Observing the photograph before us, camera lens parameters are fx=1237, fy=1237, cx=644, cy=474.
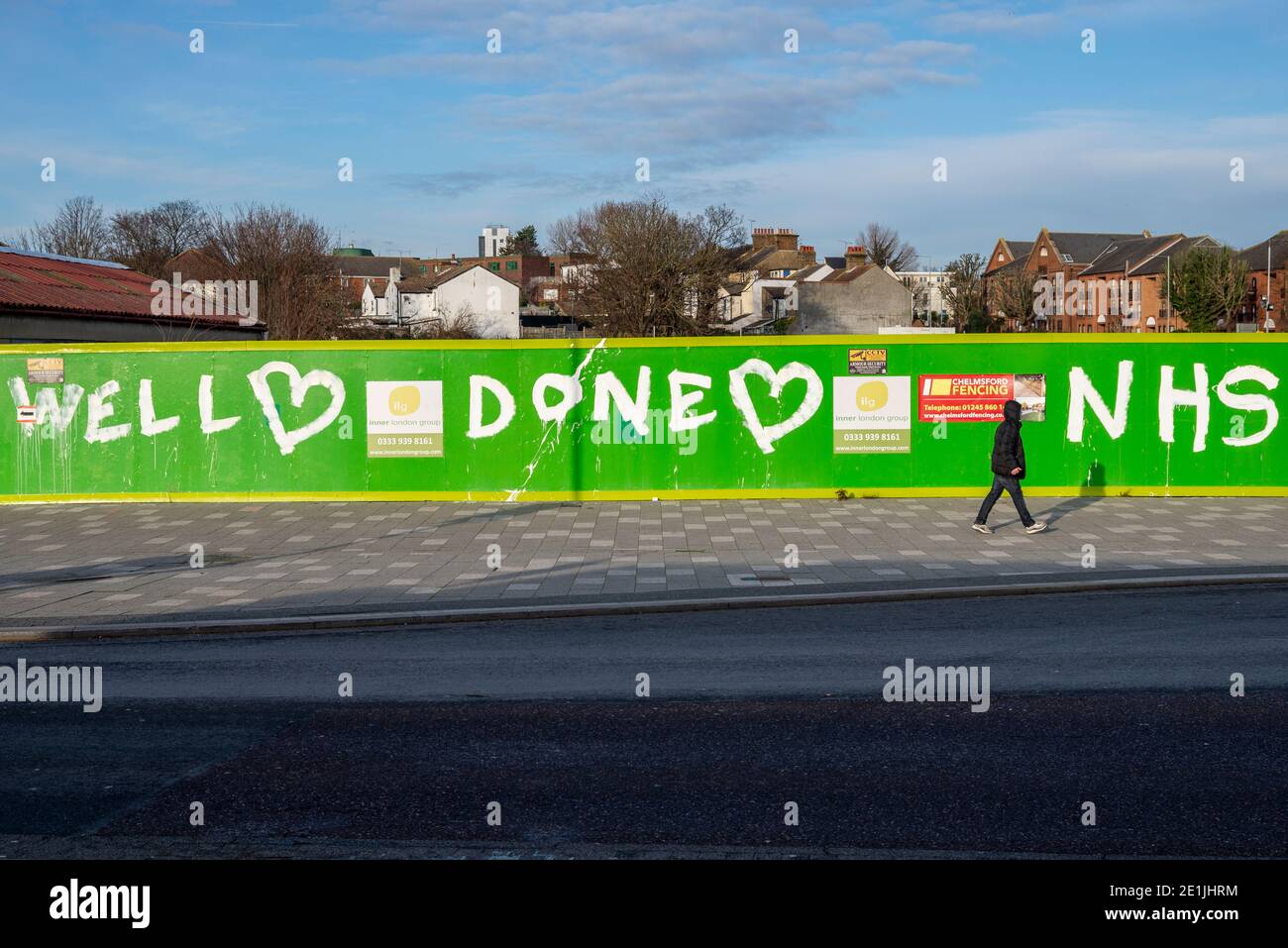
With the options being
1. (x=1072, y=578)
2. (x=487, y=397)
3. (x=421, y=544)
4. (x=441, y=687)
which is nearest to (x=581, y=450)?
(x=487, y=397)

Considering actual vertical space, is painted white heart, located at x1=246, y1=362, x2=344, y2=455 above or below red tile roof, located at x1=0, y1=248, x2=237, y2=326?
below

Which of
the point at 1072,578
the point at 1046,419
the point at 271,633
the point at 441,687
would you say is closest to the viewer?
the point at 441,687

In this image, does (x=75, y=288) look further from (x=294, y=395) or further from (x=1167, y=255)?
(x=1167, y=255)

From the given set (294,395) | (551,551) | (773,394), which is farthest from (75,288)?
(551,551)

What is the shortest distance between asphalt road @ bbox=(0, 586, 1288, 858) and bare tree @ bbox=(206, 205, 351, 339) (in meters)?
44.9

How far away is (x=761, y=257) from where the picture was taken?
114688 millimetres

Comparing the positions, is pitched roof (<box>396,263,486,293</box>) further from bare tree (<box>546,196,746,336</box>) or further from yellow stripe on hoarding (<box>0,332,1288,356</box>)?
yellow stripe on hoarding (<box>0,332,1288,356</box>)

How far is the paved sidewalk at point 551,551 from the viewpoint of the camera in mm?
12188

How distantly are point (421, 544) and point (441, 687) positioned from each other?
6.94 meters

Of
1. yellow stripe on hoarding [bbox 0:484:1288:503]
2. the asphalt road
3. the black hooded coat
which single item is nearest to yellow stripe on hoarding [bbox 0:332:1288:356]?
yellow stripe on hoarding [bbox 0:484:1288:503]

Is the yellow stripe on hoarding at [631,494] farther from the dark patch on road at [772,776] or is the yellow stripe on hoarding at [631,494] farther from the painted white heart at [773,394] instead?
the dark patch on road at [772,776]

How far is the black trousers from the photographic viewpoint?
15.7m

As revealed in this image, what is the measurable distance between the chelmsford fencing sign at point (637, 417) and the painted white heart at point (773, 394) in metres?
0.03

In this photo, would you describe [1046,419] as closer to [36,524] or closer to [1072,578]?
[1072,578]
